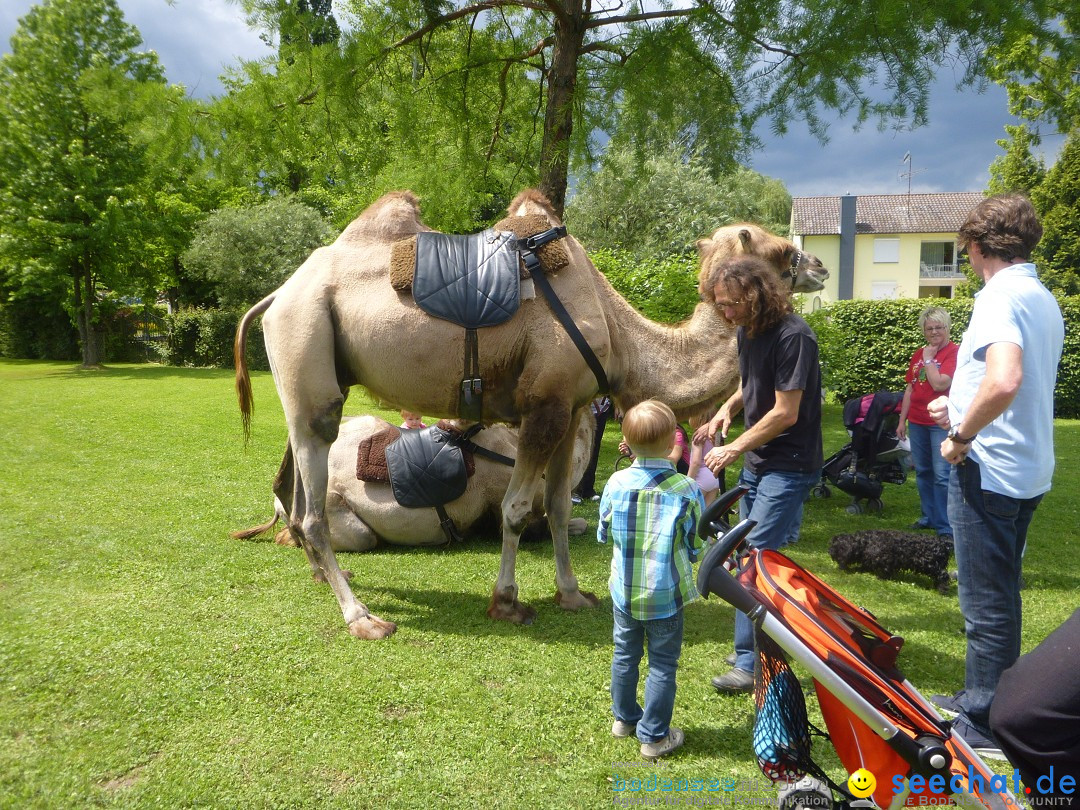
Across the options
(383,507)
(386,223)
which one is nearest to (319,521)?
(383,507)

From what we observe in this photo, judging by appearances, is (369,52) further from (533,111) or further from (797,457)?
(797,457)

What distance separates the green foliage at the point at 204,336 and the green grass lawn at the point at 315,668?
75.6 ft

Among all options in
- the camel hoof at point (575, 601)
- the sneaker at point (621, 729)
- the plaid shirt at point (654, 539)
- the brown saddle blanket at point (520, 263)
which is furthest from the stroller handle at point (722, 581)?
the brown saddle blanket at point (520, 263)

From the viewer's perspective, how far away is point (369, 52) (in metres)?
7.52

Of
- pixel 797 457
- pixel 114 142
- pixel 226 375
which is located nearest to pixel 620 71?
pixel 797 457

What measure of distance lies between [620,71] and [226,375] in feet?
66.1

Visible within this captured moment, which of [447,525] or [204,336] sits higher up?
[204,336]

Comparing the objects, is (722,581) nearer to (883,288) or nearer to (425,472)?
(425,472)

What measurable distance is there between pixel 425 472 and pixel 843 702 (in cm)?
400

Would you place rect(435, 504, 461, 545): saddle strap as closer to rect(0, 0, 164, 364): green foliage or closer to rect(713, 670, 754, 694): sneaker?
rect(713, 670, 754, 694): sneaker

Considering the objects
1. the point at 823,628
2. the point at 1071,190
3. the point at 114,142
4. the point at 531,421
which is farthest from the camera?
the point at 114,142

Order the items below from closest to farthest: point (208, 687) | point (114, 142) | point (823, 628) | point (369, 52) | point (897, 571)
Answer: point (823, 628) → point (208, 687) → point (897, 571) → point (369, 52) → point (114, 142)

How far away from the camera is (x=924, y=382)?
7043 millimetres

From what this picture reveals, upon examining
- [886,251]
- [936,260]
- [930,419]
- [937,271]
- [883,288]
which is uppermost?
[886,251]
